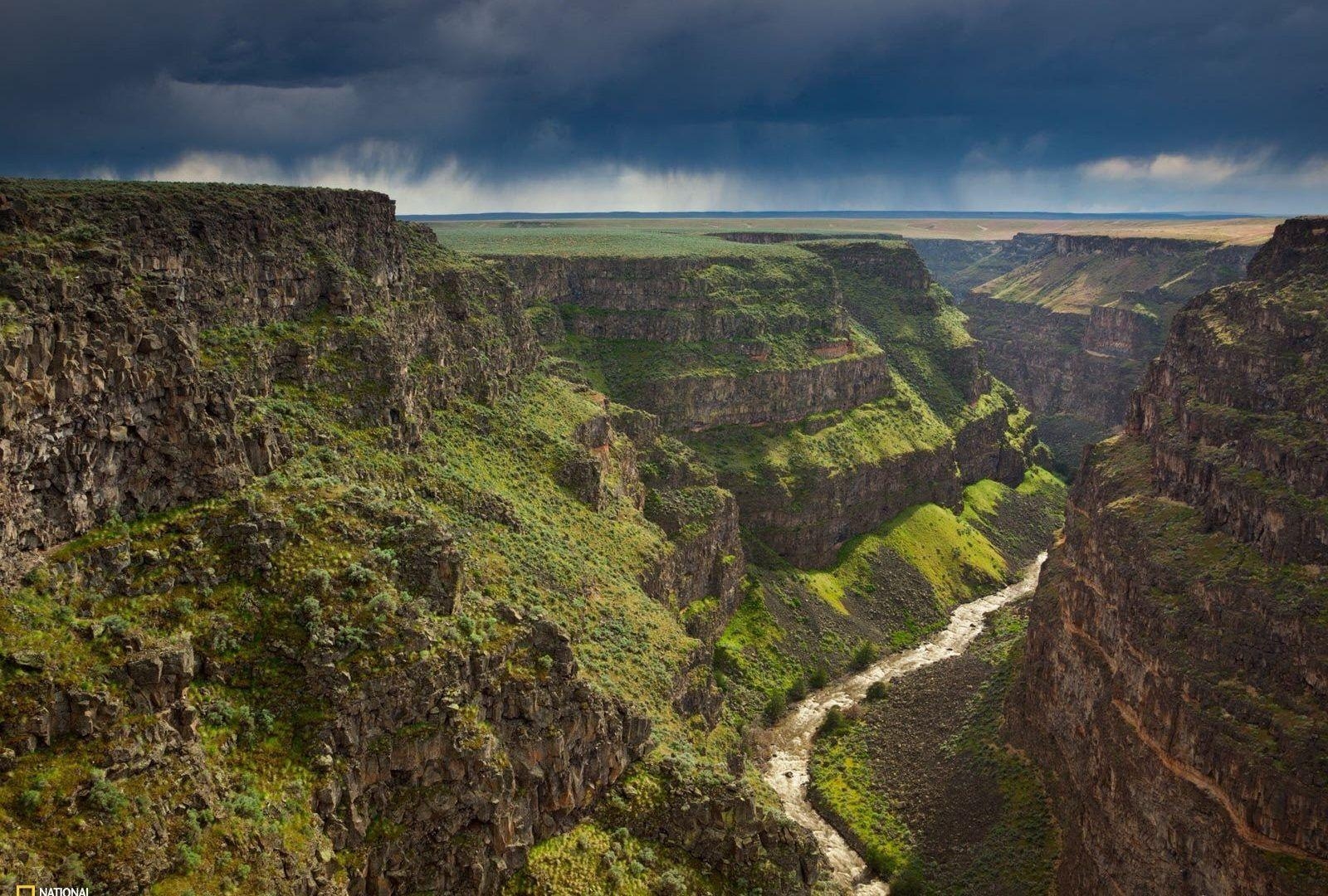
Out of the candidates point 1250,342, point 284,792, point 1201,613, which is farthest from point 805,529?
point 284,792

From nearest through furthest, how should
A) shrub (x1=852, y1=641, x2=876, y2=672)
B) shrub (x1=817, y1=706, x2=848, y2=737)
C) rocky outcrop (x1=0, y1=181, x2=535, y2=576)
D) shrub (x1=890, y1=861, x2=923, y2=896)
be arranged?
rocky outcrop (x1=0, y1=181, x2=535, y2=576)
shrub (x1=890, y1=861, x2=923, y2=896)
shrub (x1=817, y1=706, x2=848, y2=737)
shrub (x1=852, y1=641, x2=876, y2=672)

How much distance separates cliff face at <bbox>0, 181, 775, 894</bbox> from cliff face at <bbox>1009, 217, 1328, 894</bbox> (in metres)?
28.4

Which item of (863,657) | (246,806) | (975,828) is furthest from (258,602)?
(863,657)

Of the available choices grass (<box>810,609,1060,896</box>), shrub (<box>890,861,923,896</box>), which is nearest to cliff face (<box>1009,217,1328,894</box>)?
grass (<box>810,609,1060,896</box>)

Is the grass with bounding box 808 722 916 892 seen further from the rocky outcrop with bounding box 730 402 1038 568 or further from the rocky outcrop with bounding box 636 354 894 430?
the rocky outcrop with bounding box 636 354 894 430

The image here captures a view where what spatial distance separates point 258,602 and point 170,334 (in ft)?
44.8

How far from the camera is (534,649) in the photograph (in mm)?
62781

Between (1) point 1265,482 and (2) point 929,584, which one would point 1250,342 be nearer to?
(1) point 1265,482

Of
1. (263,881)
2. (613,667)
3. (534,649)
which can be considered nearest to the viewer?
(263,881)

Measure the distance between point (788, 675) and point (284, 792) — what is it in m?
88.0

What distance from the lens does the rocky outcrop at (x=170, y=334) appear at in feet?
151

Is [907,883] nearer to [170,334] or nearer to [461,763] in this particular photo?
[461,763]

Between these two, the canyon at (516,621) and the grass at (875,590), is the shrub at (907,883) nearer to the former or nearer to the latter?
the canyon at (516,621)

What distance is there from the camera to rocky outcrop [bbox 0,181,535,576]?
4612cm
